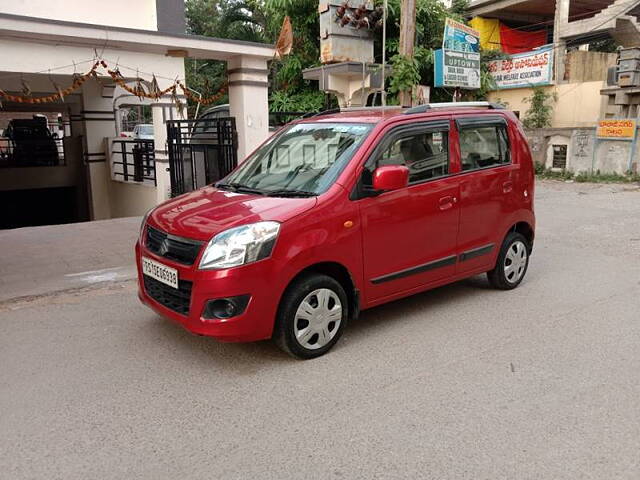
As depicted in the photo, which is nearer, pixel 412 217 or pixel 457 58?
pixel 412 217

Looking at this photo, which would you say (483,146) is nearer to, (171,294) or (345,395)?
(345,395)

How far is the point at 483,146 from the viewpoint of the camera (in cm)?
544

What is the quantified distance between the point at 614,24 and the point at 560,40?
66.7 inches

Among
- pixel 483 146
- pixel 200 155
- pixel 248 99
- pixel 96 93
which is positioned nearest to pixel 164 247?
pixel 483 146

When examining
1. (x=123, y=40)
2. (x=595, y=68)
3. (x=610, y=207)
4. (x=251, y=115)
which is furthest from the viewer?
(x=595, y=68)

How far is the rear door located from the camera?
5207mm

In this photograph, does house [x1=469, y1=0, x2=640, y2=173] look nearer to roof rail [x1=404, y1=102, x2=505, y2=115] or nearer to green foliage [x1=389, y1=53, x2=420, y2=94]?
green foliage [x1=389, y1=53, x2=420, y2=94]

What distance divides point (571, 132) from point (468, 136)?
13.7 metres

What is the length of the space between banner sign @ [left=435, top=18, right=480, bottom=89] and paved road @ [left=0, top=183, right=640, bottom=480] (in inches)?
416

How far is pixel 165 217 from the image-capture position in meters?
4.40

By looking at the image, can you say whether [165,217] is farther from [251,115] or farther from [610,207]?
[610,207]

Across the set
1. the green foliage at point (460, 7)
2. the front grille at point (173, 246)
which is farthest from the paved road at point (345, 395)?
the green foliage at point (460, 7)

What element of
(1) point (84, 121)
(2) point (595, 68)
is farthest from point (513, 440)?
(2) point (595, 68)

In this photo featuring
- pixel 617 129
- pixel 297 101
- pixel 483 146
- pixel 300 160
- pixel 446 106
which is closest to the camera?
pixel 300 160
